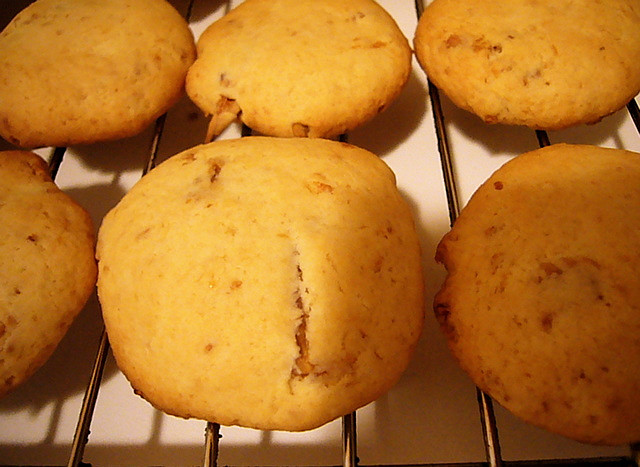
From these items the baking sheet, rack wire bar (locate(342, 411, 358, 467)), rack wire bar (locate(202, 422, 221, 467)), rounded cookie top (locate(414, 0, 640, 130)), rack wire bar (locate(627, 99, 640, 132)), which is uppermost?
rounded cookie top (locate(414, 0, 640, 130))

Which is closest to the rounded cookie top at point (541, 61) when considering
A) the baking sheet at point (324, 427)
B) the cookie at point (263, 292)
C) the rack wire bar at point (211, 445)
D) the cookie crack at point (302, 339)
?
the baking sheet at point (324, 427)

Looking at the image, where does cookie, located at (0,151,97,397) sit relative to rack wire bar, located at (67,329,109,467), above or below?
above

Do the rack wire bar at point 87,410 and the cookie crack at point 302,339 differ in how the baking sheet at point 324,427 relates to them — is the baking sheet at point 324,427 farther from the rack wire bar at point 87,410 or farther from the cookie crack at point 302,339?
the cookie crack at point 302,339

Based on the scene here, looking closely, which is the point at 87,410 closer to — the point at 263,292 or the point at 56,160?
the point at 263,292

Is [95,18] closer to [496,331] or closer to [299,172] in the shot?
[299,172]

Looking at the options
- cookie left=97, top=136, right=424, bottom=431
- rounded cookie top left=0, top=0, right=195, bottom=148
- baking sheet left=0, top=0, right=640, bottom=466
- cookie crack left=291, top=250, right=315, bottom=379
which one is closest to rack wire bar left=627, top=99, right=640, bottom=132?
baking sheet left=0, top=0, right=640, bottom=466

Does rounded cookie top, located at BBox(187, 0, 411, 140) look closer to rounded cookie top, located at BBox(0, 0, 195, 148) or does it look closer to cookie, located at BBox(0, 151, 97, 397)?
rounded cookie top, located at BBox(0, 0, 195, 148)

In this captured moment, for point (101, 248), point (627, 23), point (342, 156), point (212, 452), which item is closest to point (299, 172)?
point (342, 156)

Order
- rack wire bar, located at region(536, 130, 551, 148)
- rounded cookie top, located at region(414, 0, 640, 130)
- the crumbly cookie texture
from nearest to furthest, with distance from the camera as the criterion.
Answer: the crumbly cookie texture → rounded cookie top, located at region(414, 0, 640, 130) → rack wire bar, located at region(536, 130, 551, 148)
